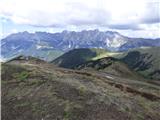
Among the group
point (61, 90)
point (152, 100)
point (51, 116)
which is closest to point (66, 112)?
point (51, 116)

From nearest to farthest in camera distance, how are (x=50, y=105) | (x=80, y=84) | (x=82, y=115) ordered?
(x=82, y=115) < (x=50, y=105) < (x=80, y=84)

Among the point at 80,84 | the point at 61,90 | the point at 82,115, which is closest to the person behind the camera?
the point at 82,115

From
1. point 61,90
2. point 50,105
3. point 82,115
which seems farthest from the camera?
point 61,90

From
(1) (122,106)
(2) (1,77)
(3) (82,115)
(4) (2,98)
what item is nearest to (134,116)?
(1) (122,106)

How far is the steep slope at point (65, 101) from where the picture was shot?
39.6 meters

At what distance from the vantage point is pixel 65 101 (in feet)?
140

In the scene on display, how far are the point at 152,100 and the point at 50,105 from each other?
18930 mm

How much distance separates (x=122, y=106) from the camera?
42.7 meters

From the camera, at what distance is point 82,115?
3875cm

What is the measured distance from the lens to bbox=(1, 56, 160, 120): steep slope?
39625 millimetres

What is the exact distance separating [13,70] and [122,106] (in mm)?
23393

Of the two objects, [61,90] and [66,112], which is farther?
[61,90]

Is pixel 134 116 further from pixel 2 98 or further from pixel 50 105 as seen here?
pixel 2 98

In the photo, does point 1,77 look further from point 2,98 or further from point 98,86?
point 98,86
